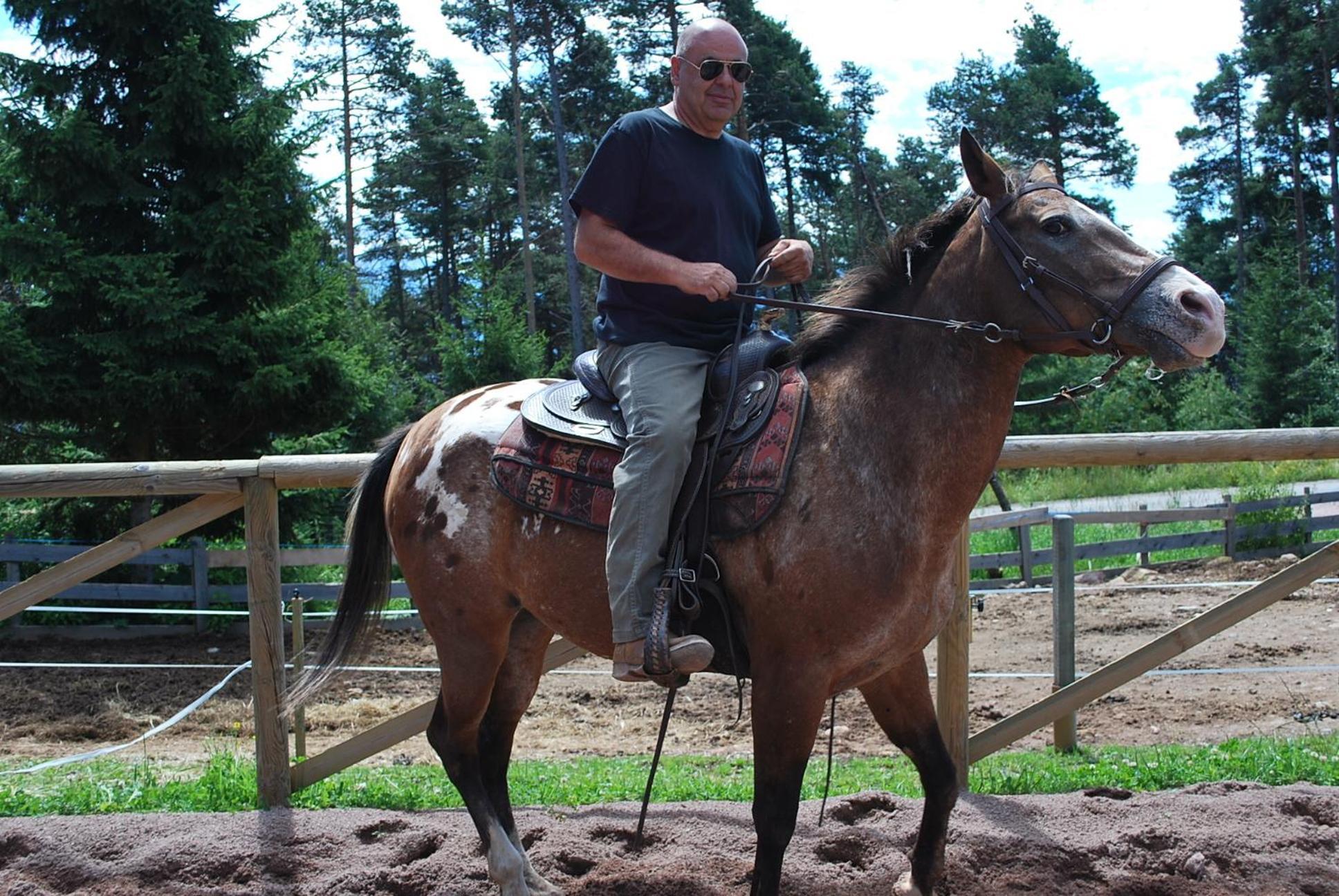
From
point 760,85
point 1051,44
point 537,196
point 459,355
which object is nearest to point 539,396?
point 459,355

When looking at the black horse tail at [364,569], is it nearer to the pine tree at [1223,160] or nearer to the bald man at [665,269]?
the bald man at [665,269]

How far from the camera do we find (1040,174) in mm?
3148

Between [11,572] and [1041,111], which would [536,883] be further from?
[1041,111]

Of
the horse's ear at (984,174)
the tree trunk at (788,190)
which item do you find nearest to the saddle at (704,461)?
the horse's ear at (984,174)

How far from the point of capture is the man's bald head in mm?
3438

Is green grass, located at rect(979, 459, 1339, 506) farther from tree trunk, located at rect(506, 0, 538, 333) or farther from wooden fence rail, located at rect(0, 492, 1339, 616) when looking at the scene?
tree trunk, located at rect(506, 0, 538, 333)

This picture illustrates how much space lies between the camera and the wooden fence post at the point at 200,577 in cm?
1180

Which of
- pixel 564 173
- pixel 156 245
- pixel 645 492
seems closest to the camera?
pixel 645 492

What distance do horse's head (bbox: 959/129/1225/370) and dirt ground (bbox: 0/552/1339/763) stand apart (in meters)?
4.54

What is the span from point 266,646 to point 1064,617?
161 inches

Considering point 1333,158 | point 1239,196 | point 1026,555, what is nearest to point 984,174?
point 1026,555

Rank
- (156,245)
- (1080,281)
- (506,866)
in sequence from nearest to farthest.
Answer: (1080,281) → (506,866) → (156,245)

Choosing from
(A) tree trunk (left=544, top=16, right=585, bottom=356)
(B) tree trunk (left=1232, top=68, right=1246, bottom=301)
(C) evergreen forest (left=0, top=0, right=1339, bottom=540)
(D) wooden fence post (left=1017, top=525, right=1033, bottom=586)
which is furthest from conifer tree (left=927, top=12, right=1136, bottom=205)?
(D) wooden fence post (left=1017, top=525, right=1033, bottom=586)

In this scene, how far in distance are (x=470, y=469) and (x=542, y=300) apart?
29.7 meters
